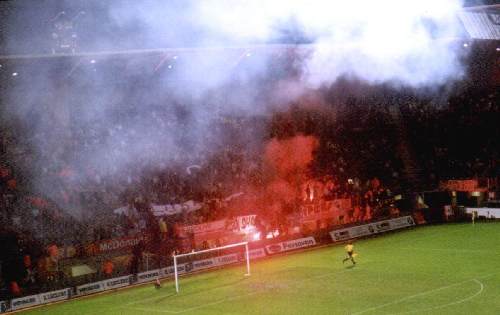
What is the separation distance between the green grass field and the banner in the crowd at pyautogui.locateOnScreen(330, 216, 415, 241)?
2.93 meters

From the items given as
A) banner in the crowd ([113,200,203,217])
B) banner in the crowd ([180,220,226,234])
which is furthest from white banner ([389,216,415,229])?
banner in the crowd ([113,200,203,217])

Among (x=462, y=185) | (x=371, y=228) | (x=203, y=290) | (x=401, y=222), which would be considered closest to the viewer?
(x=203, y=290)

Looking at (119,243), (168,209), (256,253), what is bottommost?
(256,253)

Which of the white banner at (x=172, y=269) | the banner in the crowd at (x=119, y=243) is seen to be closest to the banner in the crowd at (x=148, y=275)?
the white banner at (x=172, y=269)

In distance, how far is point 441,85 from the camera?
119ft

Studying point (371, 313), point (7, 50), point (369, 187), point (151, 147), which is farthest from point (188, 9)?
point (369, 187)

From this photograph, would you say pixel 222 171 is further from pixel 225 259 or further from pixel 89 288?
pixel 89 288

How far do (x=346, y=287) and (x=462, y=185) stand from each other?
1781 cm

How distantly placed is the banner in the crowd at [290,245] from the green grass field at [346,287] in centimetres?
80

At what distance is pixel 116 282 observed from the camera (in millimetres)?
21109

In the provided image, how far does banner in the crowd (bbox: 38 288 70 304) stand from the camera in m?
19.4

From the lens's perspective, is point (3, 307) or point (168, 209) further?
point (168, 209)

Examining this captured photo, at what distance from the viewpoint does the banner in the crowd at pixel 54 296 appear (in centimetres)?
1942

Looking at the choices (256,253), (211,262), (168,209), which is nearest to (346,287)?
(211,262)
